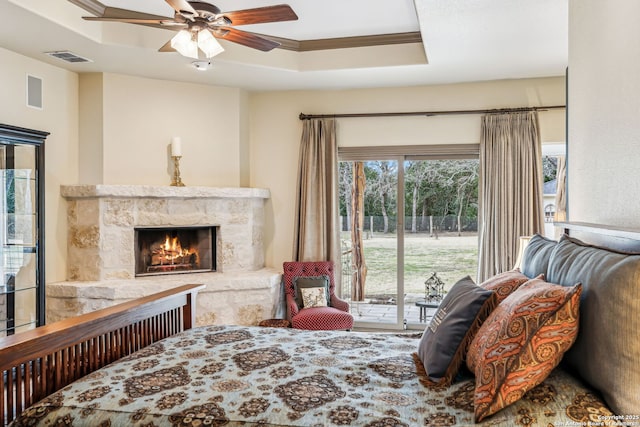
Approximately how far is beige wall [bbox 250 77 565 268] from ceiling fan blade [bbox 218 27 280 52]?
2065 millimetres

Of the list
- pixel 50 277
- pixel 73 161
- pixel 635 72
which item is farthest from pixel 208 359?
pixel 73 161

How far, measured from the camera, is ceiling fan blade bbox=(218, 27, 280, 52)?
9.81 feet

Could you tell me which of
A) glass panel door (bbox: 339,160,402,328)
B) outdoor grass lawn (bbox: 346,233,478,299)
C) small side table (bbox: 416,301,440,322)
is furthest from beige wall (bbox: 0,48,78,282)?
small side table (bbox: 416,301,440,322)

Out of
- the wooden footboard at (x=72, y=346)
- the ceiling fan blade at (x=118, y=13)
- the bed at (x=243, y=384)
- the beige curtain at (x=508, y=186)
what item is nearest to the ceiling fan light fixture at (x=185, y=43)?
the ceiling fan blade at (x=118, y=13)

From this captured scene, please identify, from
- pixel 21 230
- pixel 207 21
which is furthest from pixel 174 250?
pixel 207 21

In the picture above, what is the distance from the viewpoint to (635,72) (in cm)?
175

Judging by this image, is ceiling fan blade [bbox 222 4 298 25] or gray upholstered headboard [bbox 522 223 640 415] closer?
gray upholstered headboard [bbox 522 223 640 415]

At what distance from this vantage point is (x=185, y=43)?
118 inches

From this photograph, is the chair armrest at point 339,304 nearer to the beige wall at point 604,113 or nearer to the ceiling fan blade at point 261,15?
the beige wall at point 604,113

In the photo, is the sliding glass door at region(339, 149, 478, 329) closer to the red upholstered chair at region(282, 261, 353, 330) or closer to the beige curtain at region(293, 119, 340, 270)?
the beige curtain at region(293, 119, 340, 270)

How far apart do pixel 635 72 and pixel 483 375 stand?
1.18 m

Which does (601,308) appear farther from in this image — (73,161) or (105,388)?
(73,161)

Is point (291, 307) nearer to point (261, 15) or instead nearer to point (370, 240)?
point (370, 240)

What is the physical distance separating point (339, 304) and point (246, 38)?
273 cm
